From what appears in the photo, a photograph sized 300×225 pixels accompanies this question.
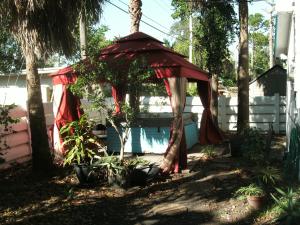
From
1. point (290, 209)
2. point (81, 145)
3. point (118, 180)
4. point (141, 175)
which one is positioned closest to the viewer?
point (290, 209)

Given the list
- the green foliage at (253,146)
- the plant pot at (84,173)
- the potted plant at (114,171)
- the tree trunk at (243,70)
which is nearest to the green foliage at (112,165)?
the potted plant at (114,171)

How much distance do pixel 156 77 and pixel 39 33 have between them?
2954 millimetres

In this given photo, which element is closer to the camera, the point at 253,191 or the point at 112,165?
the point at 253,191

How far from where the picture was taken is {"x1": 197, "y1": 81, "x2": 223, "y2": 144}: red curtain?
15241 mm

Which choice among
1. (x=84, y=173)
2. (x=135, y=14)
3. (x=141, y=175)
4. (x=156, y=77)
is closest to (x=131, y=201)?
(x=141, y=175)

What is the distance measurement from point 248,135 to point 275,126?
7218 mm

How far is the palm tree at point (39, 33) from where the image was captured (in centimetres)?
875

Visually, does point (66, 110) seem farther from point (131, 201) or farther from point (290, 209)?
point (290, 209)

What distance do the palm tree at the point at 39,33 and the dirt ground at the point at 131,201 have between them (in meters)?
0.86

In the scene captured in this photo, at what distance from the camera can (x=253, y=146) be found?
10.8 metres

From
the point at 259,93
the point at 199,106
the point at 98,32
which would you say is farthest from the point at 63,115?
the point at 98,32

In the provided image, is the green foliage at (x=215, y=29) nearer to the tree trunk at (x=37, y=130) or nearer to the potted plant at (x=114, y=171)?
the tree trunk at (x=37, y=130)

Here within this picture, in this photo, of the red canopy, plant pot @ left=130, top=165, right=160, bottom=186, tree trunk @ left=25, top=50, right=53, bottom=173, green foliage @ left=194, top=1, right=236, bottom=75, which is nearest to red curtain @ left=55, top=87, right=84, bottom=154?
the red canopy

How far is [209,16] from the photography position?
59.0ft
